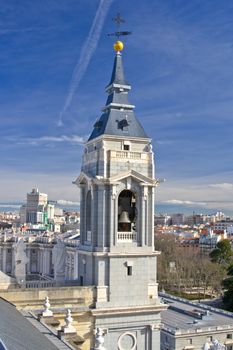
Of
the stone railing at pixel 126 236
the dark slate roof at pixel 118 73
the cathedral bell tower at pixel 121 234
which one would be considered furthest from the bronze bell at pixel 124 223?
the dark slate roof at pixel 118 73

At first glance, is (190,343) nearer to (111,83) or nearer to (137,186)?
(137,186)

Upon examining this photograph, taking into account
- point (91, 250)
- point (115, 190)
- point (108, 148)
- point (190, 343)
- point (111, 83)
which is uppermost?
point (111, 83)

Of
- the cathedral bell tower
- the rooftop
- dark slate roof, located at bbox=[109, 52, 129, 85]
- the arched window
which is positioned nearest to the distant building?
the rooftop

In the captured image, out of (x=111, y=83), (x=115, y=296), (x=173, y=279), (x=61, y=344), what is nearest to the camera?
(x=61, y=344)

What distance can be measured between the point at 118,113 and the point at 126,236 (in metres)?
5.63

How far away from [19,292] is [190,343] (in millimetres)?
21700

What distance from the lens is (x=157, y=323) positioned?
2106 cm

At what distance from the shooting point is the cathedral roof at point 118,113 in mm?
21641

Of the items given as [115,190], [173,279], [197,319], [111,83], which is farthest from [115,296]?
[173,279]

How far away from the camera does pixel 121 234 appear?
21.1m

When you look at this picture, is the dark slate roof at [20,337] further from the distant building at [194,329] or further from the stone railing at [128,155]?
the distant building at [194,329]

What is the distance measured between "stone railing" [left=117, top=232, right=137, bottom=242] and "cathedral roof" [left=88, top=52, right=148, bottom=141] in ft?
14.3

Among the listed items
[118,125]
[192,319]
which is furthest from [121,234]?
[192,319]

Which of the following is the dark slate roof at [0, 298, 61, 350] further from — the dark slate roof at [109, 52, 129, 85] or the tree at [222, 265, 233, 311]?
the tree at [222, 265, 233, 311]
